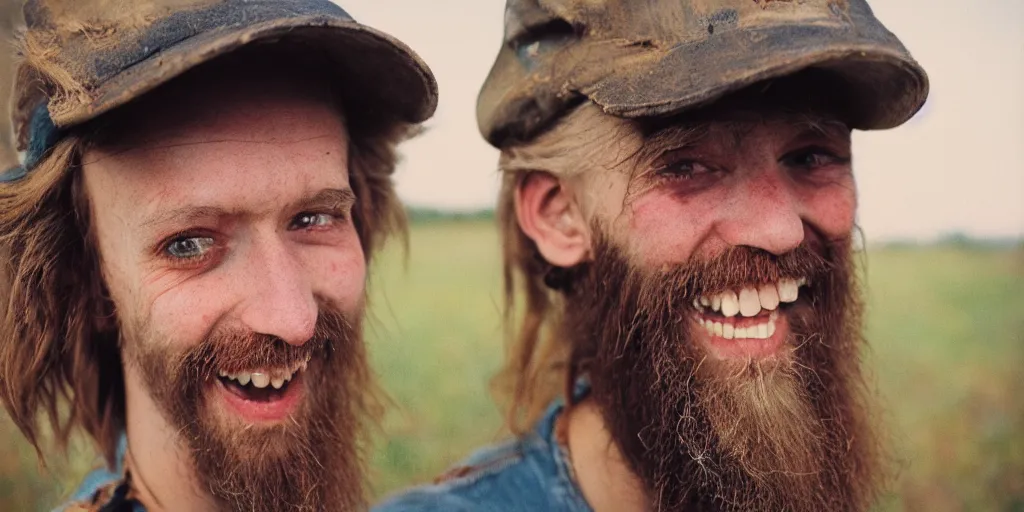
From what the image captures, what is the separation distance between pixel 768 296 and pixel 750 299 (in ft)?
0.18

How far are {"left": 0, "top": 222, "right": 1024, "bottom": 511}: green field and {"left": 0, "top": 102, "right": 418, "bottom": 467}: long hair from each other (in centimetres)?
153

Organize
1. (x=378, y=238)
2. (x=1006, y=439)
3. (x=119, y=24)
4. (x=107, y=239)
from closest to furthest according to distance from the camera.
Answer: (x=119, y=24), (x=107, y=239), (x=378, y=238), (x=1006, y=439)

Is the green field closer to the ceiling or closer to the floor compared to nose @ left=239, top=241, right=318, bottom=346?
closer to the floor

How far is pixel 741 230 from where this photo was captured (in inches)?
87.3

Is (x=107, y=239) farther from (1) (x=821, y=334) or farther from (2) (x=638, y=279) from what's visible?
(1) (x=821, y=334)

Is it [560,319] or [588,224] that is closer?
[588,224]

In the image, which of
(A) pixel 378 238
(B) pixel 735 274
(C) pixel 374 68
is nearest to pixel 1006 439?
(B) pixel 735 274

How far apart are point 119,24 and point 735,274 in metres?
1.57

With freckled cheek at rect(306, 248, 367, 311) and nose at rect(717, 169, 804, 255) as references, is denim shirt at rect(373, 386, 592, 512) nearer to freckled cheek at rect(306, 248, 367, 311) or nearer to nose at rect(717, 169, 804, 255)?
freckled cheek at rect(306, 248, 367, 311)

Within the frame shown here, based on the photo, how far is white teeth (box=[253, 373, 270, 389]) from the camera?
81.6 inches

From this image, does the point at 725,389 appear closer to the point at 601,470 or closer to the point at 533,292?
the point at 601,470

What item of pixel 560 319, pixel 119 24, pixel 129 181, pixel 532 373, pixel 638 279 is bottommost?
pixel 532 373

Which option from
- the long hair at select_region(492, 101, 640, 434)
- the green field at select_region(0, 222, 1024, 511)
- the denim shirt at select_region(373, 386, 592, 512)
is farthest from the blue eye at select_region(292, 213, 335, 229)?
the green field at select_region(0, 222, 1024, 511)

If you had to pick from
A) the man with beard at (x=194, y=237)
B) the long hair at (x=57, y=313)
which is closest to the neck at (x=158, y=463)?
the man with beard at (x=194, y=237)
